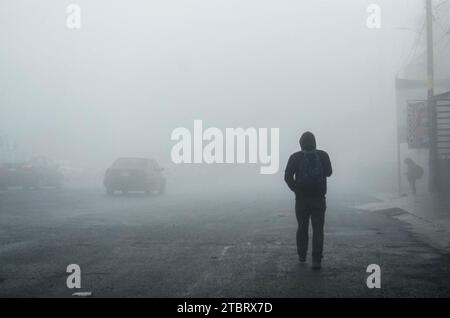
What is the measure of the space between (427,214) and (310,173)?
879 centimetres

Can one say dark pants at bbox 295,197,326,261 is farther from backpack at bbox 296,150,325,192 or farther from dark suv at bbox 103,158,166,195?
dark suv at bbox 103,158,166,195

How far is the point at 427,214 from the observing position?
53.3 feet

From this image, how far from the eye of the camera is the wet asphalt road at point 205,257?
6.88 meters

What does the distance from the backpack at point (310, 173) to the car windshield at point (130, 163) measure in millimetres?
19065

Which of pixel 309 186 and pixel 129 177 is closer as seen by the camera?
pixel 309 186

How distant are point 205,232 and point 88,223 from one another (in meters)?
3.10

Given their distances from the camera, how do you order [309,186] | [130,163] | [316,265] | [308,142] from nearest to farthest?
[316,265] → [309,186] → [308,142] → [130,163]

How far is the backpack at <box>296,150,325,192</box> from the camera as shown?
8.50 m

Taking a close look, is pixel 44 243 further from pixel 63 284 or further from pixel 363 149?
pixel 363 149

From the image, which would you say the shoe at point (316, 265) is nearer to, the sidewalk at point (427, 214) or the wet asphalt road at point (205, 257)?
the wet asphalt road at point (205, 257)

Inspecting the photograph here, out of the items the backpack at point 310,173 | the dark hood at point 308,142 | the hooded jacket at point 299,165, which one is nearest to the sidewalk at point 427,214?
the hooded jacket at point 299,165

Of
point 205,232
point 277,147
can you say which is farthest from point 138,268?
point 277,147

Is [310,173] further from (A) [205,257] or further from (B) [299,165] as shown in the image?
(A) [205,257]

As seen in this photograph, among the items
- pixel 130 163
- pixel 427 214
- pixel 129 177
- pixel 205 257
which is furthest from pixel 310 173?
pixel 130 163
